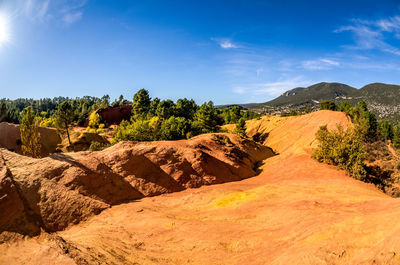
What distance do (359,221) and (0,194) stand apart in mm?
15421

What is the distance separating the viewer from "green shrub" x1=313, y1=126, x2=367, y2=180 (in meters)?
17.1

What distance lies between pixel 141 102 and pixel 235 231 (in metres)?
61.1

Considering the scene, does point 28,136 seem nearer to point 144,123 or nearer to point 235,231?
point 144,123

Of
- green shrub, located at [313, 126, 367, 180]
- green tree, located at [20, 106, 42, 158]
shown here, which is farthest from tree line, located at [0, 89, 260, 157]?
green shrub, located at [313, 126, 367, 180]

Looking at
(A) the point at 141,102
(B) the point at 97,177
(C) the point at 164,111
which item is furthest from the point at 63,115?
(A) the point at 141,102

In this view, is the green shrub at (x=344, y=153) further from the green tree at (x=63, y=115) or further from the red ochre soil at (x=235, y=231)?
the green tree at (x=63, y=115)

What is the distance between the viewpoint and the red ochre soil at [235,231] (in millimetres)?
6152

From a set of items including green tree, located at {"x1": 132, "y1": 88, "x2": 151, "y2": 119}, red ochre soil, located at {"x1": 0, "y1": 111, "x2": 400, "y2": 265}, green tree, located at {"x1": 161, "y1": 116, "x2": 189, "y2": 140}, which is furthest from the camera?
green tree, located at {"x1": 132, "y1": 88, "x2": 151, "y2": 119}

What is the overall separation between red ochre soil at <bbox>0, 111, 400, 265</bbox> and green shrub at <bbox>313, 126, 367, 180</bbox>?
2.84 m

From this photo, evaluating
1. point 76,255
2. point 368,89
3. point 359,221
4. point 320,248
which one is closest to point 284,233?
point 320,248

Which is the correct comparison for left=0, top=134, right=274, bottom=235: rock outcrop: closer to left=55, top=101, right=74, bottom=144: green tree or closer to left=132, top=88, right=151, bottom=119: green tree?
left=55, top=101, right=74, bottom=144: green tree

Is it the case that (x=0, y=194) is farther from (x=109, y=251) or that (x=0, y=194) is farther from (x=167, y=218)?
(x=167, y=218)

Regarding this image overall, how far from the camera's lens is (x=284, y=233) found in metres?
8.07

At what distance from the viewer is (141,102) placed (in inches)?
2557
